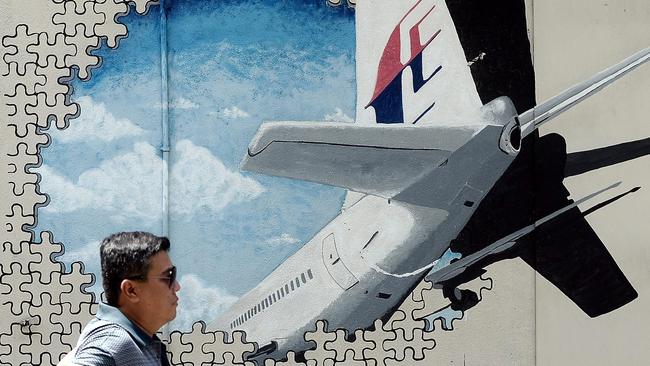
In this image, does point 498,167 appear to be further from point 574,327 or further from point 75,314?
point 75,314

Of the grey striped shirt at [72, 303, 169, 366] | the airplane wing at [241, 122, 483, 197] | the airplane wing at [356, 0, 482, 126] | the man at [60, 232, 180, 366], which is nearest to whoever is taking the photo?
the grey striped shirt at [72, 303, 169, 366]

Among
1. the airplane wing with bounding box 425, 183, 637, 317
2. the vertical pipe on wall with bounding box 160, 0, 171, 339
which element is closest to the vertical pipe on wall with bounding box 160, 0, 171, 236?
the vertical pipe on wall with bounding box 160, 0, 171, 339

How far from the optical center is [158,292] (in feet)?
11.0

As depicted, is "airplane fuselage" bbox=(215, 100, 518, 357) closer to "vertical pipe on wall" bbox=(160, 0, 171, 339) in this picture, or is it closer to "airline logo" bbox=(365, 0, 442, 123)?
"airline logo" bbox=(365, 0, 442, 123)

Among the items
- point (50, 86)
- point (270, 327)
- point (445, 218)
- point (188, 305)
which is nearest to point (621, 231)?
point (445, 218)

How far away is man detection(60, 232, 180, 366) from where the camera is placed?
3242 mm

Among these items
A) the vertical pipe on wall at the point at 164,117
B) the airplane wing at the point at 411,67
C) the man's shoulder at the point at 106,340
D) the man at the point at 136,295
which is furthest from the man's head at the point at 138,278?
the airplane wing at the point at 411,67

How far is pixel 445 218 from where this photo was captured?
6.72 meters

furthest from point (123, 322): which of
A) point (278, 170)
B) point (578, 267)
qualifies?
point (578, 267)

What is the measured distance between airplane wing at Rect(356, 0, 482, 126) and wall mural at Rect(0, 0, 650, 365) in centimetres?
1

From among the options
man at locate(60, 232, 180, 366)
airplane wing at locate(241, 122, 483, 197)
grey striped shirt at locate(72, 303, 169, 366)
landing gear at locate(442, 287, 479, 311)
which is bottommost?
grey striped shirt at locate(72, 303, 169, 366)

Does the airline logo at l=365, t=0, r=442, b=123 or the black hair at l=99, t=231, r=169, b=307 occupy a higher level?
the airline logo at l=365, t=0, r=442, b=123

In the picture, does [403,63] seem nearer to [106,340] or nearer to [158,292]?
[158,292]

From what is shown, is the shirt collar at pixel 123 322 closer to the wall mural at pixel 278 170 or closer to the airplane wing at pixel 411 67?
the wall mural at pixel 278 170
